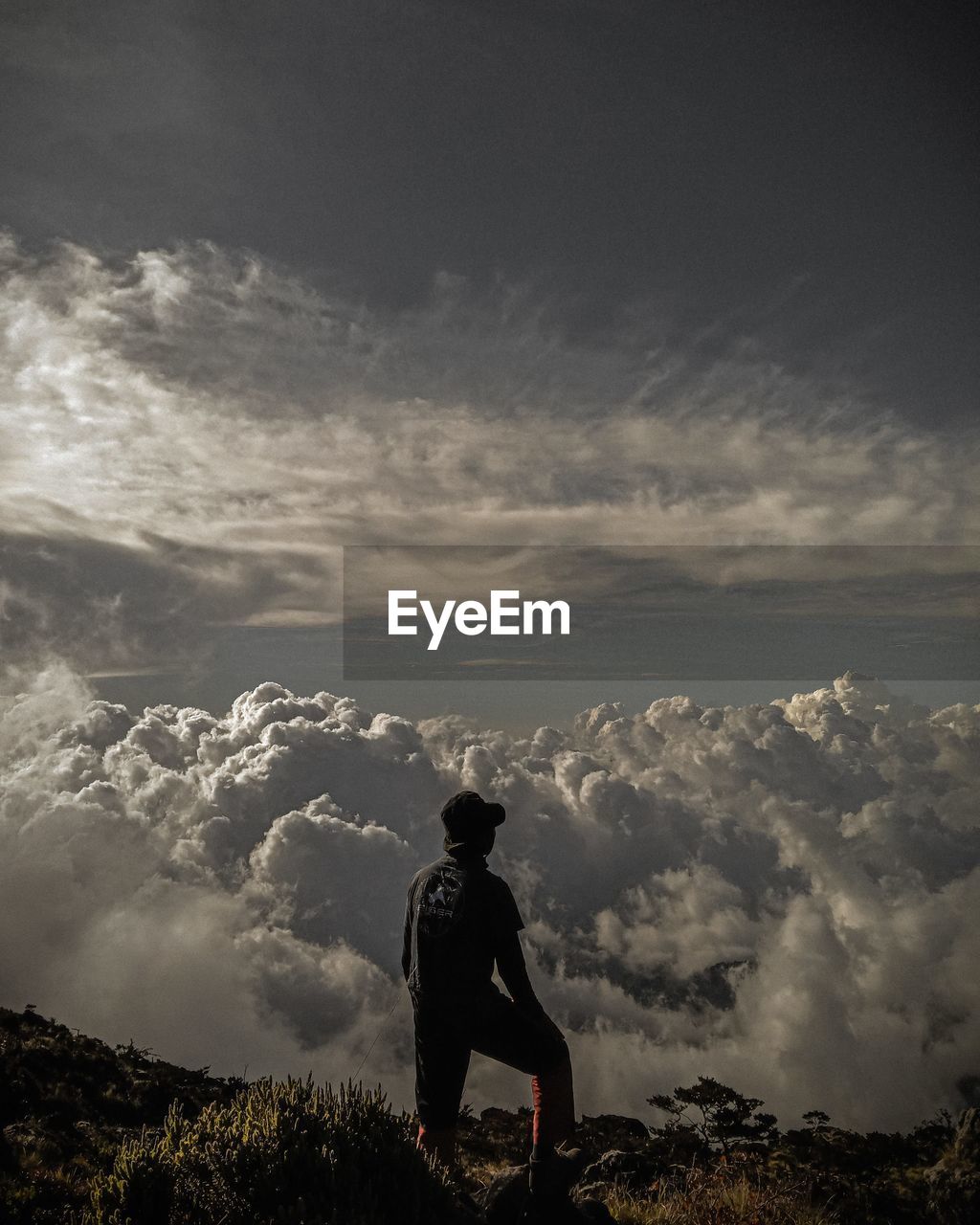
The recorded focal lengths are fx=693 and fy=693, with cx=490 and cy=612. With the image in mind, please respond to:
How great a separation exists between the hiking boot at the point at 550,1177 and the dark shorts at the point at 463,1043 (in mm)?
530

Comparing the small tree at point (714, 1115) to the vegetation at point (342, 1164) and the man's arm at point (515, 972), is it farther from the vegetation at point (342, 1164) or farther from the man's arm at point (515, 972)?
the man's arm at point (515, 972)

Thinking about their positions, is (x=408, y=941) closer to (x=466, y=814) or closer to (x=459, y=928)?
(x=459, y=928)

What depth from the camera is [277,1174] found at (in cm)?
355

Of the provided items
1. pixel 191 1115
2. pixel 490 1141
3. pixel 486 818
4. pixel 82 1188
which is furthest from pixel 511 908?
pixel 191 1115

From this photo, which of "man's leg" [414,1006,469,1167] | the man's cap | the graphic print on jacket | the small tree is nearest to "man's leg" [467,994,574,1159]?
"man's leg" [414,1006,469,1167]

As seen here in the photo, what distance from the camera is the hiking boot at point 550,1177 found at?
4340 mm

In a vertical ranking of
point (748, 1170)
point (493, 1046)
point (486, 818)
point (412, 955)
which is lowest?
point (748, 1170)

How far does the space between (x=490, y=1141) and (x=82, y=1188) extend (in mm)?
7049

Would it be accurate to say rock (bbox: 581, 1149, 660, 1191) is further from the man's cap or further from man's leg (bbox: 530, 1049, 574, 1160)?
the man's cap

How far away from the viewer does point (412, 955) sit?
4816 mm

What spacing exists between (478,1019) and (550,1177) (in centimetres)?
108

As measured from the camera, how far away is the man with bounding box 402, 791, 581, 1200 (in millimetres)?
4367

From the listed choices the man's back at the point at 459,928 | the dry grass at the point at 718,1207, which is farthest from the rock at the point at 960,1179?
the man's back at the point at 459,928

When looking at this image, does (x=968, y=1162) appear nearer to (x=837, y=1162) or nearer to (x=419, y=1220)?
(x=837, y=1162)
